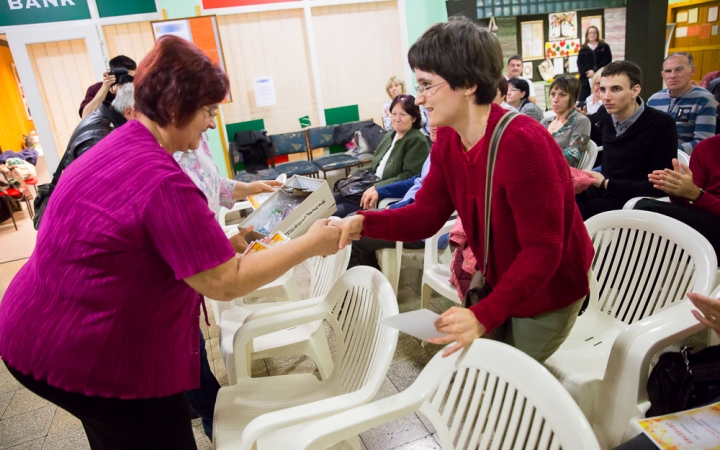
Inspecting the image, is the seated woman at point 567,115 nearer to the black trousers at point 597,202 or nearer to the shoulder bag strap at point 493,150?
the black trousers at point 597,202

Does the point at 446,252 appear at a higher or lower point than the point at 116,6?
lower

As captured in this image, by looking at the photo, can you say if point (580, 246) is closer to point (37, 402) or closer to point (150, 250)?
point (150, 250)

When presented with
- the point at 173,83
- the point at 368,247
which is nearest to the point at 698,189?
the point at 368,247

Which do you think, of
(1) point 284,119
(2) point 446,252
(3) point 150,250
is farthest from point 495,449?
(1) point 284,119

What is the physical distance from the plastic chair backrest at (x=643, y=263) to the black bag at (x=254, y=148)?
4.71 m

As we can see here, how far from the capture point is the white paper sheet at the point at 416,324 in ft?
3.70

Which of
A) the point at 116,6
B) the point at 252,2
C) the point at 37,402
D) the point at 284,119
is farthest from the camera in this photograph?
the point at 284,119

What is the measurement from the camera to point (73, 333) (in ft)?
3.41

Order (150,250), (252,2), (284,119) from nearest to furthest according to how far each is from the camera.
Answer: (150,250) → (252,2) → (284,119)

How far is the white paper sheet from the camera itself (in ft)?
3.70

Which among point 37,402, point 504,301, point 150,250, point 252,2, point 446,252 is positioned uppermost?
point 252,2

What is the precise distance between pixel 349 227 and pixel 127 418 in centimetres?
78

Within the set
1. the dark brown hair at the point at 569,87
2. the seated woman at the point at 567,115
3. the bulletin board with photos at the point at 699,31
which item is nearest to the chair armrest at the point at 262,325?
the seated woman at the point at 567,115

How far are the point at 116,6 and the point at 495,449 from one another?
6395 mm
